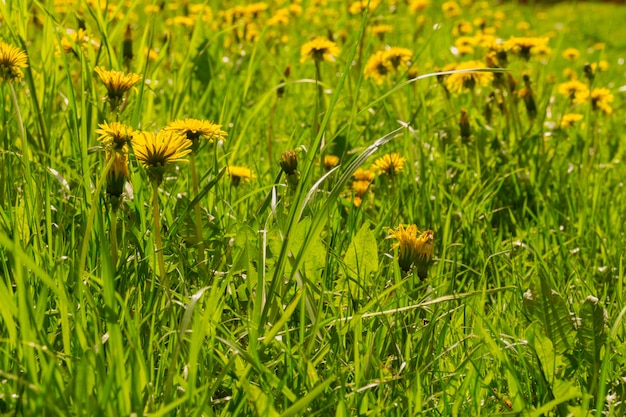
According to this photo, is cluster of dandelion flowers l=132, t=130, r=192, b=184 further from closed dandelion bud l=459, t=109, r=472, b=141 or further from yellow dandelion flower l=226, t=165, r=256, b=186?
closed dandelion bud l=459, t=109, r=472, b=141

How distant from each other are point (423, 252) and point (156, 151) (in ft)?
1.46

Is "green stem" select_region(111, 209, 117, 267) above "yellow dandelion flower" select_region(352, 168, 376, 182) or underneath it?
above

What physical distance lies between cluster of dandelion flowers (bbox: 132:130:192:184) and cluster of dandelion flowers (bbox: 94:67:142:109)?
302 millimetres

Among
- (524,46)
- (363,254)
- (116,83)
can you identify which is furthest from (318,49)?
(363,254)

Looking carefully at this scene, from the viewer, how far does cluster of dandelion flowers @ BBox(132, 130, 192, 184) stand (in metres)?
1.17

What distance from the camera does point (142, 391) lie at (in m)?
0.98

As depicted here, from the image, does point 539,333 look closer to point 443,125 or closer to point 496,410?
point 496,410

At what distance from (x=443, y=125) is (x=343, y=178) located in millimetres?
1294

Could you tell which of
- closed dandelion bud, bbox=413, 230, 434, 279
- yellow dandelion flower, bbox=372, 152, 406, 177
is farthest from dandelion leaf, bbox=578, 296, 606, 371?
yellow dandelion flower, bbox=372, 152, 406, 177

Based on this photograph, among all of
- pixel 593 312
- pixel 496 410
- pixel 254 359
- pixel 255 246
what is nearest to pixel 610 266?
pixel 593 312

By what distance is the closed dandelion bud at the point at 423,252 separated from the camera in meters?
1.23

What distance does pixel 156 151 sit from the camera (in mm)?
1169

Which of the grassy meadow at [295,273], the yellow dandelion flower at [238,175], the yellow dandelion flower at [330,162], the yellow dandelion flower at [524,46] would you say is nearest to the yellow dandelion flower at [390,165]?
the grassy meadow at [295,273]

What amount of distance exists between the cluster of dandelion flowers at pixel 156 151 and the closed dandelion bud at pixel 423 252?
0.39 metres
